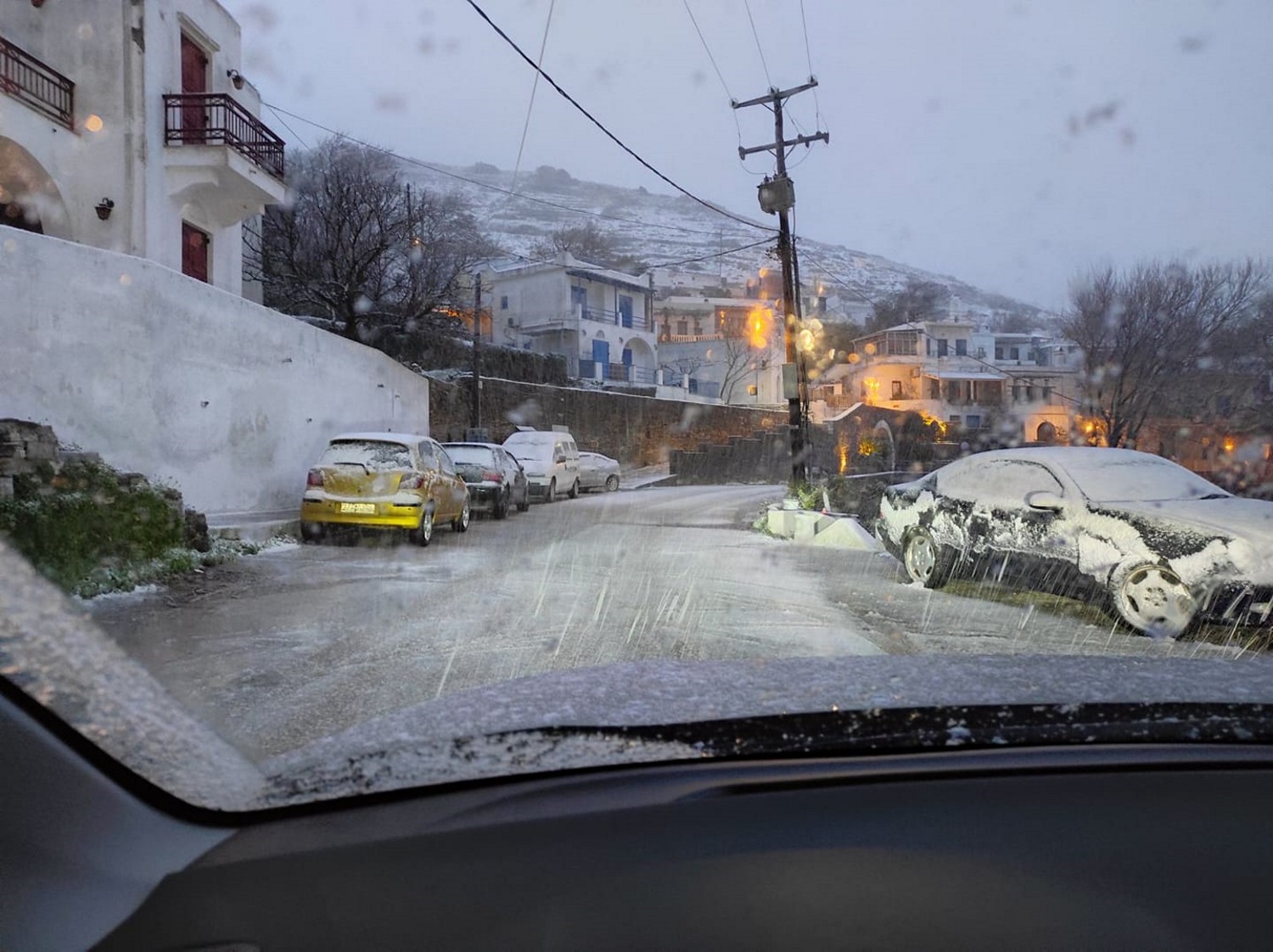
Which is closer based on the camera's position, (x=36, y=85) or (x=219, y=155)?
(x=36, y=85)

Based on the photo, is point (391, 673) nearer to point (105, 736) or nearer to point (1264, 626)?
point (105, 736)

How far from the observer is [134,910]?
4.63 ft

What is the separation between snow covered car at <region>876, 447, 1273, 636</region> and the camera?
5.57 meters

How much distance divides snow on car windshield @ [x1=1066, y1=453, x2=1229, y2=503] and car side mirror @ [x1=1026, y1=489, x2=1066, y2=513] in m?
0.30

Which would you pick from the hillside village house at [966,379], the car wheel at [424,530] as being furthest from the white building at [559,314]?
the car wheel at [424,530]

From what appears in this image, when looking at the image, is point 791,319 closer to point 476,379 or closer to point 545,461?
point 545,461

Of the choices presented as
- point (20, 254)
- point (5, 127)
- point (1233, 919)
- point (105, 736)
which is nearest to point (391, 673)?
point (105, 736)

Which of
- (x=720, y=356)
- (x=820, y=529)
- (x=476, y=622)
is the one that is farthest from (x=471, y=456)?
(x=720, y=356)

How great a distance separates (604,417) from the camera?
36375 mm

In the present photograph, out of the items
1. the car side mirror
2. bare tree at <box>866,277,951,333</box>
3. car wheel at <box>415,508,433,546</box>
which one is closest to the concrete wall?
car wheel at <box>415,508,433,546</box>

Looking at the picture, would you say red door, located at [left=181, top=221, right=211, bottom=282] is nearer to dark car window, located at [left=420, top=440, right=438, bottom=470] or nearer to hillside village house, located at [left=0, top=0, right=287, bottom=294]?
hillside village house, located at [left=0, top=0, right=287, bottom=294]

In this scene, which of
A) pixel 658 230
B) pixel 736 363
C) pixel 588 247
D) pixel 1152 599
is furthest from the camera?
pixel 736 363

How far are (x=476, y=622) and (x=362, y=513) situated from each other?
18.7 ft

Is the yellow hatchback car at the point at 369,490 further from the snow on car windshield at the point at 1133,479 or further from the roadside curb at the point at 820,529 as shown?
the snow on car windshield at the point at 1133,479
